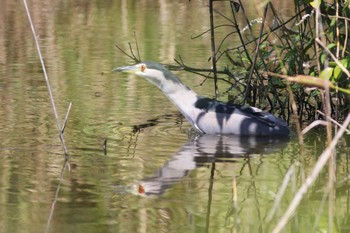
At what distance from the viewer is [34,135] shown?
25.6 ft

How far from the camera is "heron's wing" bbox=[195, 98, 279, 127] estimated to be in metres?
7.84

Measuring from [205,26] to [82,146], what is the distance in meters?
8.03

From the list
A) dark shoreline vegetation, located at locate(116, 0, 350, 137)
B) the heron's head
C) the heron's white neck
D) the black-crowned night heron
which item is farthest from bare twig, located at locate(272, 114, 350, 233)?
the heron's head

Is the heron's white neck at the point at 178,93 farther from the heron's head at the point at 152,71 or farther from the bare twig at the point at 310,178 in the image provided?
the bare twig at the point at 310,178

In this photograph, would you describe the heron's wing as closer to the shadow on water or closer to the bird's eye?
the shadow on water

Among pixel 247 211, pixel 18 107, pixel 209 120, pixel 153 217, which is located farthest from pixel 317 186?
pixel 18 107

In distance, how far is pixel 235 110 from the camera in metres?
7.93

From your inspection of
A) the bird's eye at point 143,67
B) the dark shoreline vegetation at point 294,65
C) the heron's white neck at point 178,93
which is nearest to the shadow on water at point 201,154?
the heron's white neck at point 178,93

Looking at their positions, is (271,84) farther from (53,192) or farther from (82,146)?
(53,192)

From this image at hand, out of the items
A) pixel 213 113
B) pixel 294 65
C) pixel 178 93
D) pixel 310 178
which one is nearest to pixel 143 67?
pixel 178 93

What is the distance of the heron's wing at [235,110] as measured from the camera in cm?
784

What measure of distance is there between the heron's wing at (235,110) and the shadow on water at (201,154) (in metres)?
0.15

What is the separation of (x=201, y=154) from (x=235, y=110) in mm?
769

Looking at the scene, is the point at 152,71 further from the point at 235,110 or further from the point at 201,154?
the point at 201,154
